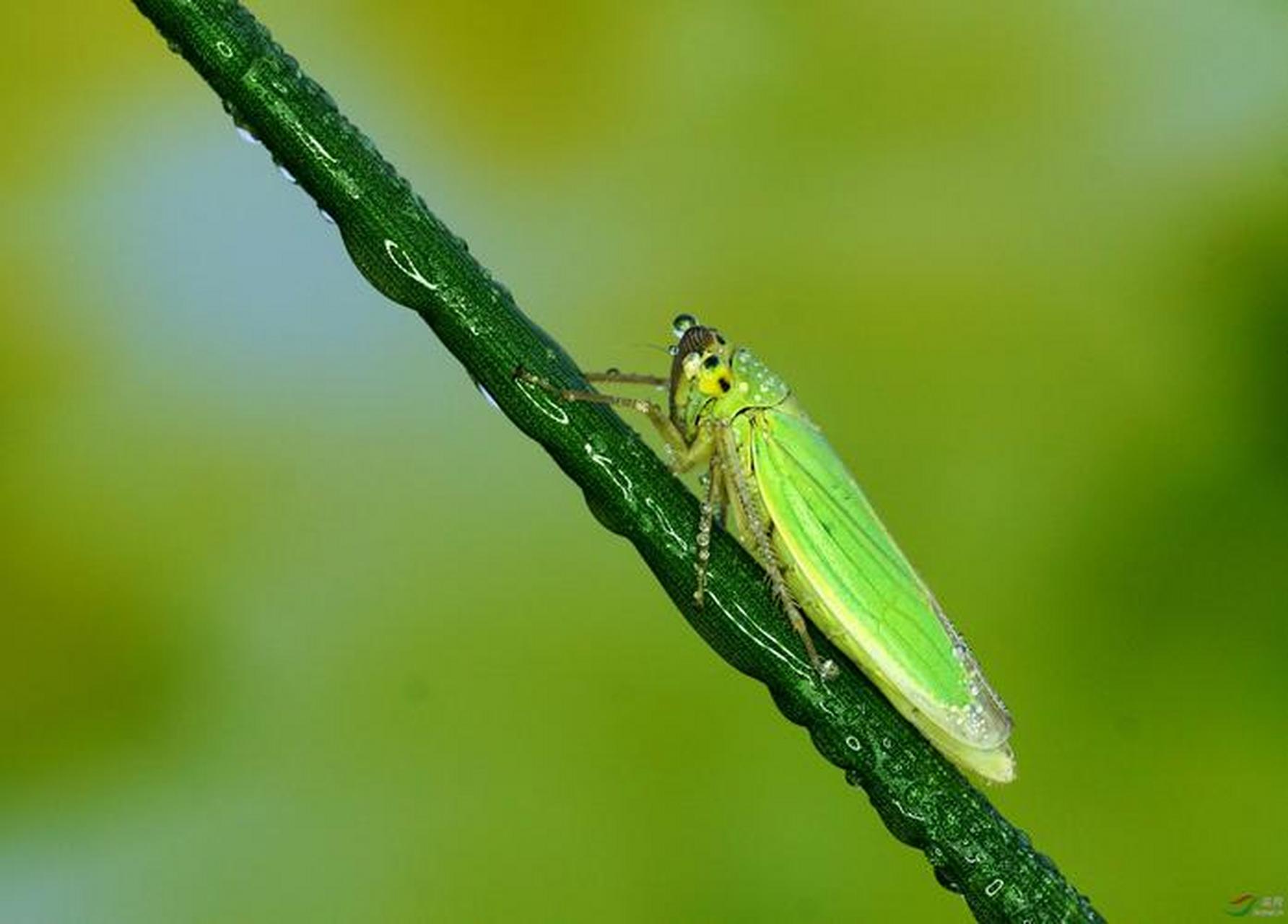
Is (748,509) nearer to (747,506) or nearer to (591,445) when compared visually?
(747,506)

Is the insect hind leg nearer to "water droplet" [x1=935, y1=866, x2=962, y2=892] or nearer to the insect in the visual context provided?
the insect

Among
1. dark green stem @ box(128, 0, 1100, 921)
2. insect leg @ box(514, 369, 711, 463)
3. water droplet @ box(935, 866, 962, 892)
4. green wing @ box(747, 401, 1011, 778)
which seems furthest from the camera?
insect leg @ box(514, 369, 711, 463)

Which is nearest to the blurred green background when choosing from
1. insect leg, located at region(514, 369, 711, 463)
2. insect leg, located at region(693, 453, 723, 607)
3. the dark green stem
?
insect leg, located at region(514, 369, 711, 463)

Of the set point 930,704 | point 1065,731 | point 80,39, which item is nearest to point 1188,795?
point 1065,731

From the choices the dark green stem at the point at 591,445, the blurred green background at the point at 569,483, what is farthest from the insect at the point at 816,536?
the blurred green background at the point at 569,483

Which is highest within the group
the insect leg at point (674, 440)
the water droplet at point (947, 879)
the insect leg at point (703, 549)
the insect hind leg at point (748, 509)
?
the insect leg at point (674, 440)

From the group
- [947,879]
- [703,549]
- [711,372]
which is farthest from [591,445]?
[711,372]

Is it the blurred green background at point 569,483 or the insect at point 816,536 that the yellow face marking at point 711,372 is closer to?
the insect at point 816,536
